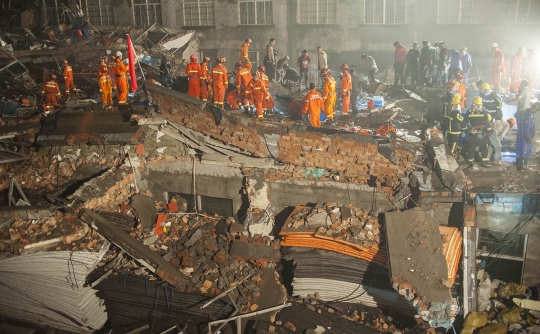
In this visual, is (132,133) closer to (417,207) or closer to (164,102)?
(164,102)

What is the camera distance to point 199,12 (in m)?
21.5

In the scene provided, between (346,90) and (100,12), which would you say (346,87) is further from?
(100,12)

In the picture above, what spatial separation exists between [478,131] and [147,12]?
18.7 m

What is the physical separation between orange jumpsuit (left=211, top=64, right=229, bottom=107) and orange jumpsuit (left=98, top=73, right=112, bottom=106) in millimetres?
3278

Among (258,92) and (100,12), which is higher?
(100,12)

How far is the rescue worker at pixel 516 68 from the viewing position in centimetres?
1414

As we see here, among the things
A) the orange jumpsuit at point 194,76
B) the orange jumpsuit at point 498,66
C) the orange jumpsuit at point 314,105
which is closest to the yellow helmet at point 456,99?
the orange jumpsuit at point 314,105

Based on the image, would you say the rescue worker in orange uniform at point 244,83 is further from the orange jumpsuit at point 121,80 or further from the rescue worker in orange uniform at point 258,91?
the orange jumpsuit at point 121,80

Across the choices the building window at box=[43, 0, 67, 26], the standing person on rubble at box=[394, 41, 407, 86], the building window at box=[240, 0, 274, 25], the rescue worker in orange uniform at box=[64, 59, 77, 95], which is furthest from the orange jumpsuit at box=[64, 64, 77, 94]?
the building window at box=[43, 0, 67, 26]

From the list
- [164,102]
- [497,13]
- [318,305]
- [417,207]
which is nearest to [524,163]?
[417,207]

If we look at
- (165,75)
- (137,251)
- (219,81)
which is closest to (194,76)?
(219,81)

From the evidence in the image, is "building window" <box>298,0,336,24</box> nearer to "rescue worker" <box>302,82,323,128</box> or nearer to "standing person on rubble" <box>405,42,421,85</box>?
"standing person on rubble" <box>405,42,421,85</box>

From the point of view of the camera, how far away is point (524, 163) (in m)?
9.38

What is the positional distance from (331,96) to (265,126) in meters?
2.36
